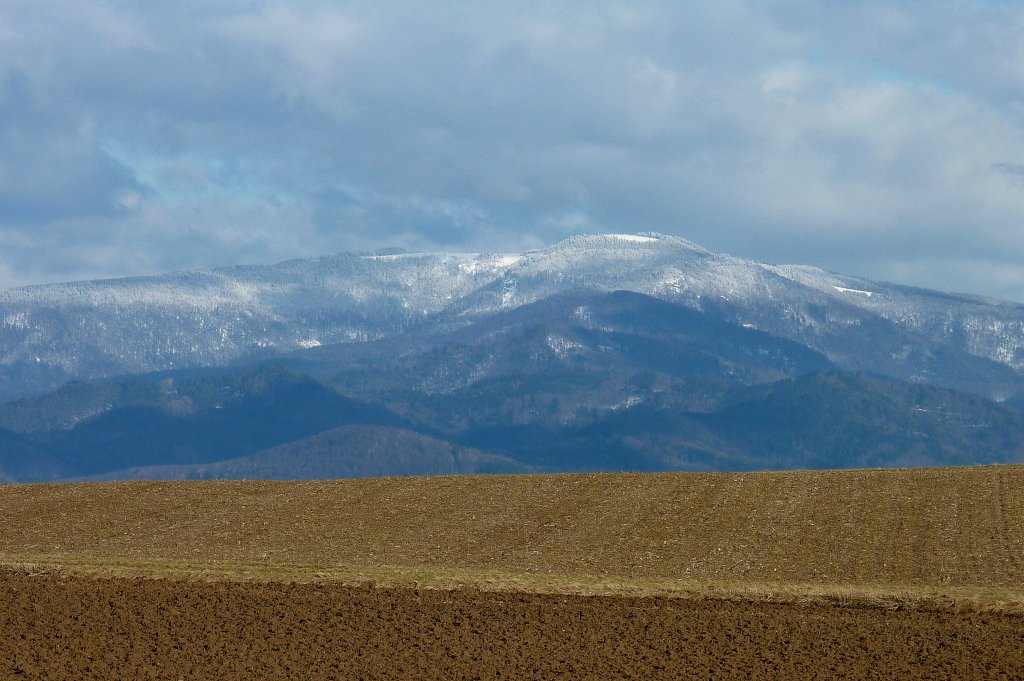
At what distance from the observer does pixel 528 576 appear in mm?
50062

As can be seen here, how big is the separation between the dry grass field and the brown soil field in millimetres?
107

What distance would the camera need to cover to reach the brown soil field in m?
38.1

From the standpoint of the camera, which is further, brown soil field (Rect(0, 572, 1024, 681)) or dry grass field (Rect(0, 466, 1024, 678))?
dry grass field (Rect(0, 466, 1024, 678))

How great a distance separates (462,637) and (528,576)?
29.1 feet

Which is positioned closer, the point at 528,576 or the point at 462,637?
the point at 462,637

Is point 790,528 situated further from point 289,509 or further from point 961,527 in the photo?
point 289,509

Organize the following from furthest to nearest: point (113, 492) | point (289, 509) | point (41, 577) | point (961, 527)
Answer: point (113, 492) → point (289, 509) → point (961, 527) → point (41, 577)

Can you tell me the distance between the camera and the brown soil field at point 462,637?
38.1 meters

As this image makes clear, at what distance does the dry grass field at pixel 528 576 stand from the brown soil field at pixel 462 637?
11 centimetres

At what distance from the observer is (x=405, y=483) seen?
75.0 m

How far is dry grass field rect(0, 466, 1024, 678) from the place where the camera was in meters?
39.4

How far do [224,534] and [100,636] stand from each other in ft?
63.4

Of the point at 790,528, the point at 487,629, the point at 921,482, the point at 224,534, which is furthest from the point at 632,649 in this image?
the point at 921,482

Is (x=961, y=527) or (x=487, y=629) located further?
(x=961, y=527)
